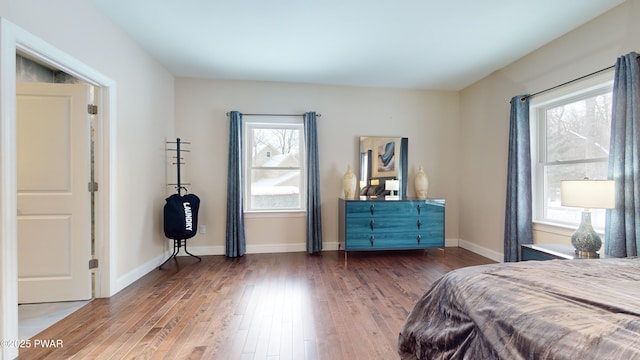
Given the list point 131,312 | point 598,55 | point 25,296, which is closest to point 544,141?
point 598,55

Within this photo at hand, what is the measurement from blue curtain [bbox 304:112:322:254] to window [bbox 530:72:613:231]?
2.68m

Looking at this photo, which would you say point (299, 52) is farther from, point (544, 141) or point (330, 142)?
point (544, 141)

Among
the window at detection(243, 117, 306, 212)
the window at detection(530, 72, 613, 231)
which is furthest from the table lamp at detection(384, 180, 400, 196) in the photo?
the window at detection(530, 72, 613, 231)

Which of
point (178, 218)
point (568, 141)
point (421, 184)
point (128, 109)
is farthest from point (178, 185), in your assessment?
point (568, 141)

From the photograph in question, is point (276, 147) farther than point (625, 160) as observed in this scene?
Yes

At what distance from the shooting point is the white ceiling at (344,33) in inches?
90.7

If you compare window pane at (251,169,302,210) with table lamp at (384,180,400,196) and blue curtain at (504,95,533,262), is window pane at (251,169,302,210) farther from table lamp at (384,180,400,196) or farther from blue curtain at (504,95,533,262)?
blue curtain at (504,95,533,262)

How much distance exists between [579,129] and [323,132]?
2.97 metres

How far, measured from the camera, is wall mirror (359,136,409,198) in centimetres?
414

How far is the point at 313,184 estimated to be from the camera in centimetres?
396

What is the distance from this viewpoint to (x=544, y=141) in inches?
121

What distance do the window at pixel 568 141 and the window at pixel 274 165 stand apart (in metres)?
3.00

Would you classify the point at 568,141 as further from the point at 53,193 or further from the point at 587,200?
the point at 53,193

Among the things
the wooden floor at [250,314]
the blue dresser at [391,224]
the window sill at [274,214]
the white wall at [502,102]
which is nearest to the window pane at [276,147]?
the window sill at [274,214]
